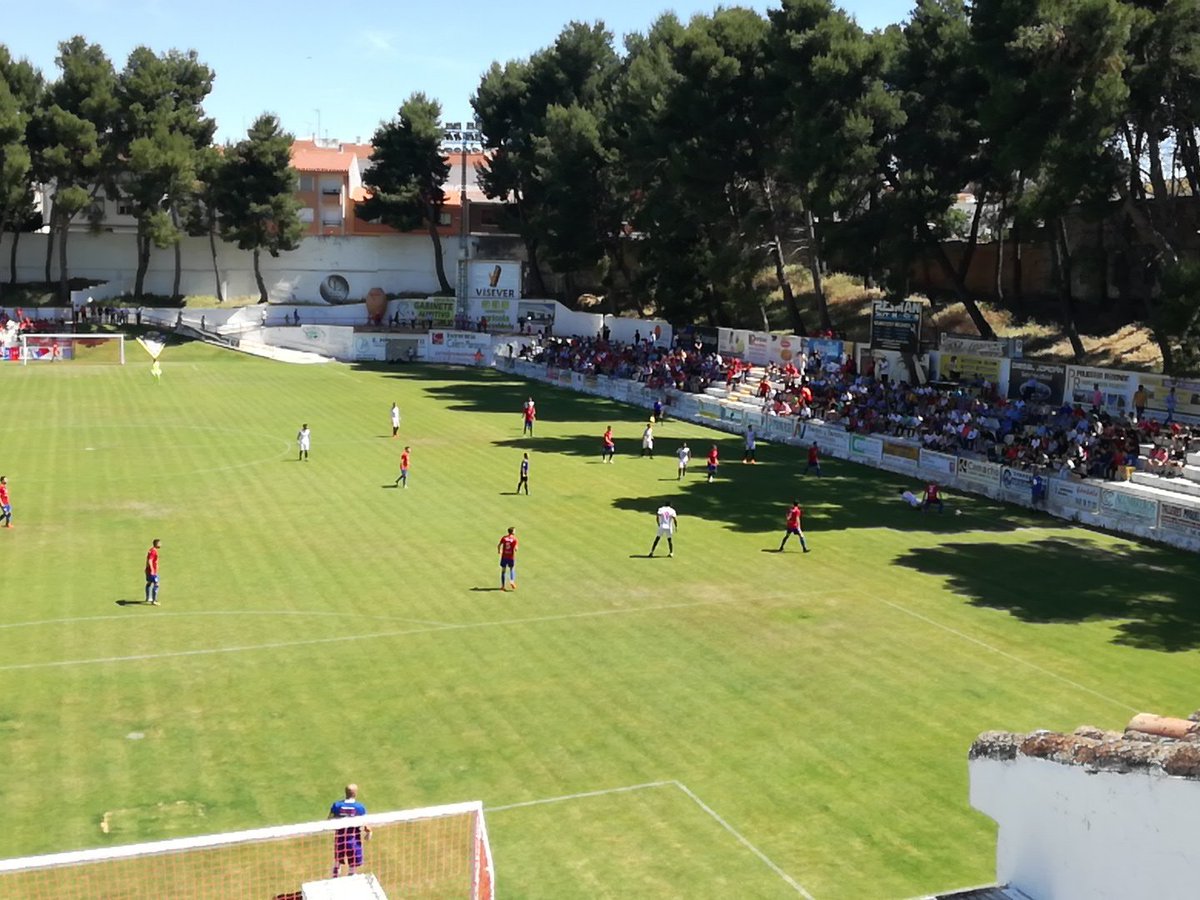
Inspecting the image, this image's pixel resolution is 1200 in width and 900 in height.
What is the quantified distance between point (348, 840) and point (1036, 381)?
129 ft

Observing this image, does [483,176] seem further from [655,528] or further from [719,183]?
[655,528]

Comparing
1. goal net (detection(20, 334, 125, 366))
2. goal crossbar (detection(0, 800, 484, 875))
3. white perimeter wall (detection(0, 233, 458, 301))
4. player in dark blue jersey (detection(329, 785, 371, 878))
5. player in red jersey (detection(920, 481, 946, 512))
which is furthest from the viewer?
white perimeter wall (detection(0, 233, 458, 301))

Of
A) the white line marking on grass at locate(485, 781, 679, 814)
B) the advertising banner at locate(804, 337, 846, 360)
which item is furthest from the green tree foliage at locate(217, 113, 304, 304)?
the white line marking on grass at locate(485, 781, 679, 814)

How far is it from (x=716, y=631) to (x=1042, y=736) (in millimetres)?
16142

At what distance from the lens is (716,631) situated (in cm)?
2448

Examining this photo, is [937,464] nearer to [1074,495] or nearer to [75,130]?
[1074,495]

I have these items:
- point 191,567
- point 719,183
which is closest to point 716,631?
point 191,567

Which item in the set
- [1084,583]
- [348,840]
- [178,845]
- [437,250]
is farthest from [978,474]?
[437,250]

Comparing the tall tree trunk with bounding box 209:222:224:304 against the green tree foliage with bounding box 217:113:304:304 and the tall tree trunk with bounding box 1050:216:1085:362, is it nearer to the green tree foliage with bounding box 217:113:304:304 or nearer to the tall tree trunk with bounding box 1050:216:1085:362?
the green tree foliage with bounding box 217:113:304:304

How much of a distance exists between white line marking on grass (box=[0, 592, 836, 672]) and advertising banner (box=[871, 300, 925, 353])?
2908cm

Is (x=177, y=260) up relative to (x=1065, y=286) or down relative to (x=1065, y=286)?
down

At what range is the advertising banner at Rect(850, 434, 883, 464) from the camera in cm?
4466

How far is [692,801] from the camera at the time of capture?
1678 centimetres

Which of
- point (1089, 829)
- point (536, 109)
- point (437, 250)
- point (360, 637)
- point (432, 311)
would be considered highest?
point (536, 109)
